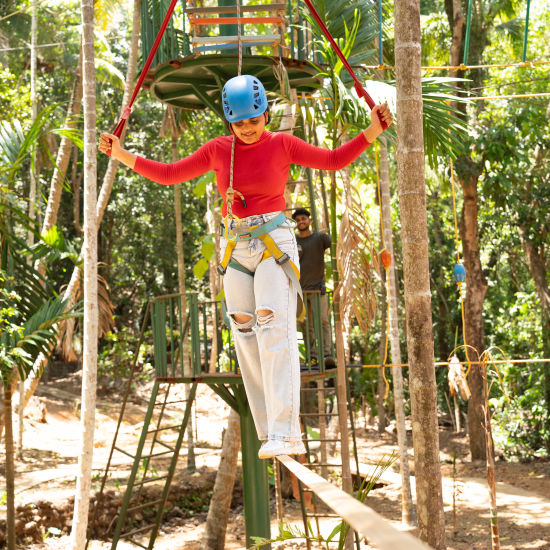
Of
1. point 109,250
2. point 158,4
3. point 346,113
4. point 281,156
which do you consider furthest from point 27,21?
point 281,156

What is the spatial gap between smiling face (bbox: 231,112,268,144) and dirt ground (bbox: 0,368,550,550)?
7.13 meters

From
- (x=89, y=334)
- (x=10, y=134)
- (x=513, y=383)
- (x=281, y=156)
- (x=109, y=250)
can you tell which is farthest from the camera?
(x=109, y=250)

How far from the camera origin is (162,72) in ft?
20.3

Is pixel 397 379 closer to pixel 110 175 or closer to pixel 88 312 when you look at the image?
pixel 110 175

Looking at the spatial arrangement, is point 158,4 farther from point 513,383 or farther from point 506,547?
point 513,383

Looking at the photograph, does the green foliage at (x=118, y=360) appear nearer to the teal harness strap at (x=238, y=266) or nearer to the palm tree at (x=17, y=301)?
the palm tree at (x=17, y=301)

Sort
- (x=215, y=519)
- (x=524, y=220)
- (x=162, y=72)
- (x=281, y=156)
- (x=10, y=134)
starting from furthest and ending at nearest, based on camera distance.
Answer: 1. (x=524, y=220)
2. (x=215, y=519)
3. (x=10, y=134)
4. (x=162, y=72)
5. (x=281, y=156)

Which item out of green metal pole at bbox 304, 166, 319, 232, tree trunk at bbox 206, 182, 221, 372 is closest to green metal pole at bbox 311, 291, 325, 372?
green metal pole at bbox 304, 166, 319, 232

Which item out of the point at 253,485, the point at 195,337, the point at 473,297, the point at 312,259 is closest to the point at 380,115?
the point at 195,337

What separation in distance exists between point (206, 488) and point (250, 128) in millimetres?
10189

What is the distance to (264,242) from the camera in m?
3.63

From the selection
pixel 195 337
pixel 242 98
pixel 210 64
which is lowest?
pixel 195 337

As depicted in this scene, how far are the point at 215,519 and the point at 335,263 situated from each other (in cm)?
454

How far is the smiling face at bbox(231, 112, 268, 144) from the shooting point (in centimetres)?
358
